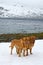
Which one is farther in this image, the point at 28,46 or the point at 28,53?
the point at 28,53

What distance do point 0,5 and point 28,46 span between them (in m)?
138

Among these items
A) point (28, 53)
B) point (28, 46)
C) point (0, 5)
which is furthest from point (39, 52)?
point (0, 5)

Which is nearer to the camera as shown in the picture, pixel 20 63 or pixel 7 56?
pixel 20 63

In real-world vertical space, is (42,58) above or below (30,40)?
below

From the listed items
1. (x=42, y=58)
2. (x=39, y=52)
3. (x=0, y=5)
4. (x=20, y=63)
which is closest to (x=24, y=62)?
(x=20, y=63)

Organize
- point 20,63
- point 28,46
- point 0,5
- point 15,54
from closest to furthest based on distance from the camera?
point 20,63 < point 28,46 < point 15,54 < point 0,5

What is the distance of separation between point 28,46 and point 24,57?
0.91 feet

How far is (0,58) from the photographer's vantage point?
20.6 ft

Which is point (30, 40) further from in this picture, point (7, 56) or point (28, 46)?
point (7, 56)

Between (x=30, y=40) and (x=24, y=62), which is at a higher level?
(x=30, y=40)

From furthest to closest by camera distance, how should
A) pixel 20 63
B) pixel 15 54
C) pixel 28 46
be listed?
pixel 15 54 → pixel 28 46 → pixel 20 63

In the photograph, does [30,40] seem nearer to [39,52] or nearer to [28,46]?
[28,46]

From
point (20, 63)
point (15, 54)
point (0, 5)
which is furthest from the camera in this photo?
point (0, 5)

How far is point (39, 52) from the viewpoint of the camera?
6934mm
